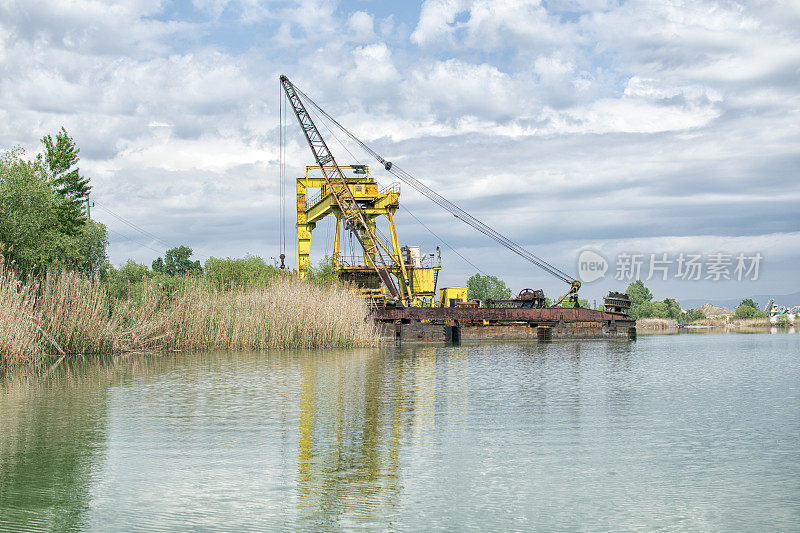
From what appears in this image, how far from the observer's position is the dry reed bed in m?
26.9

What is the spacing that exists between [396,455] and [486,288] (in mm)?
89326

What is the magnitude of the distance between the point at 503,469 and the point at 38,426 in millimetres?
7923

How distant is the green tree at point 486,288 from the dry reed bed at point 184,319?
60.3m

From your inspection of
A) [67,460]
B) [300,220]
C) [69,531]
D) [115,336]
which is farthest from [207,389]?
[300,220]

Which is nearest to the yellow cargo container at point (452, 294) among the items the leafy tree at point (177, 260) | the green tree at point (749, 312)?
the leafy tree at point (177, 260)

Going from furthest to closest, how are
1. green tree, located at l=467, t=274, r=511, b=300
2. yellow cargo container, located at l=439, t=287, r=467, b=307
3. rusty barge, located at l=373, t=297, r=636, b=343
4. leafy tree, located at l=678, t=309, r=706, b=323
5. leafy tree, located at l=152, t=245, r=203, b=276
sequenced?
leafy tree, located at l=678, t=309, r=706, b=323, leafy tree, located at l=152, t=245, r=203, b=276, green tree, located at l=467, t=274, r=511, b=300, yellow cargo container, located at l=439, t=287, r=467, b=307, rusty barge, located at l=373, t=297, r=636, b=343

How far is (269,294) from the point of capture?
110 ft

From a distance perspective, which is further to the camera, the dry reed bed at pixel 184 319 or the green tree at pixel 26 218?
the green tree at pixel 26 218

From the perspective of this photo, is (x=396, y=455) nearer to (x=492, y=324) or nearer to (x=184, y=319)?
(x=184, y=319)

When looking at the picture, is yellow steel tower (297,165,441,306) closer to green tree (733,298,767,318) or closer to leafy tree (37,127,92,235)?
leafy tree (37,127,92,235)

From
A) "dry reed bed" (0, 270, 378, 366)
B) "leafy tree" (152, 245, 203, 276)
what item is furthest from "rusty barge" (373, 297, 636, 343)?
"leafy tree" (152, 245, 203, 276)

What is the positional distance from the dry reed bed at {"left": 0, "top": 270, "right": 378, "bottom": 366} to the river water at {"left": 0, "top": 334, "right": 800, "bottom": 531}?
24.0 feet

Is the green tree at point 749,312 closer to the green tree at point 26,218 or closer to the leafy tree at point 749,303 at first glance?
the leafy tree at point 749,303

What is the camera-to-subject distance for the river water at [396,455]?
7602 mm
